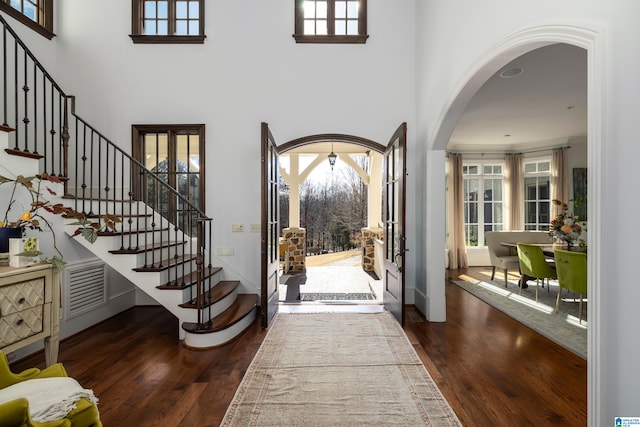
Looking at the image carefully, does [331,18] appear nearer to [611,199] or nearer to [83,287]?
[611,199]

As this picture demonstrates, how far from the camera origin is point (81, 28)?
13.7ft

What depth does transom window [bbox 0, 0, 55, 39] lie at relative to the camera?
11.9ft

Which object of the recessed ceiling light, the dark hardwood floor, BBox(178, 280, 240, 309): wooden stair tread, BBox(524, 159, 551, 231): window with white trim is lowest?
the dark hardwood floor

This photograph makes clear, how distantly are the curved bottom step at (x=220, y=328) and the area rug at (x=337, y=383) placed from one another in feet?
1.07

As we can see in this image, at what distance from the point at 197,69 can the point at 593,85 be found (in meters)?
4.22

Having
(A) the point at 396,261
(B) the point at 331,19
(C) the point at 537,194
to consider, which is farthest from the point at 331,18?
(C) the point at 537,194

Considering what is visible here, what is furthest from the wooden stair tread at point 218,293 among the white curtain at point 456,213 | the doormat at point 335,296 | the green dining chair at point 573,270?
the white curtain at point 456,213

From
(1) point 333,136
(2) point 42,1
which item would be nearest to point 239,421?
(1) point 333,136

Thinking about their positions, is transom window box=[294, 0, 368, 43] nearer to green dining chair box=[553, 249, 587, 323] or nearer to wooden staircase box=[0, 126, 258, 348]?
wooden staircase box=[0, 126, 258, 348]

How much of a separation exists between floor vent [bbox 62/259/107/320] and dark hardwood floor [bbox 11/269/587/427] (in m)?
0.27

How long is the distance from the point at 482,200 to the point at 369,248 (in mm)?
3146

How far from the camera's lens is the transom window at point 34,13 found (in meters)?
3.63

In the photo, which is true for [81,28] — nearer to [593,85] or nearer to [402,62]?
[402,62]

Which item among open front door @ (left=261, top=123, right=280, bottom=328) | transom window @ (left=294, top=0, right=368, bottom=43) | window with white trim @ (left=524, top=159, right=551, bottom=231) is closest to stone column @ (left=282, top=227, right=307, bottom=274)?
open front door @ (left=261, top=123, right=280, bottom=328)
